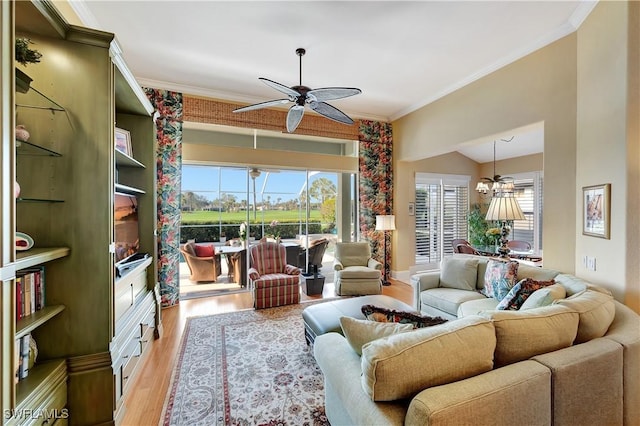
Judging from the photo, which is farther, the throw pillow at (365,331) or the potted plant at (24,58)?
the potted plant at (24,58)

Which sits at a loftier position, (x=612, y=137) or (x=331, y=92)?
(x=331, y=92)

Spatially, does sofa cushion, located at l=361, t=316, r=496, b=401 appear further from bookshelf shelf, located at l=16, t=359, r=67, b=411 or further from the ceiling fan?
the ceiling fan

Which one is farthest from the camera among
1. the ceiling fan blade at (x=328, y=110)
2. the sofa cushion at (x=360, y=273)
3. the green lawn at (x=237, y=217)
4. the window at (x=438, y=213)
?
the window at (x=438, y=213)

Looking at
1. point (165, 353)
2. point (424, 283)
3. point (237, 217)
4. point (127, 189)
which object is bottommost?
point (165, 353)

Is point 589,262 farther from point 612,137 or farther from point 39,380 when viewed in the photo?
point 39,380

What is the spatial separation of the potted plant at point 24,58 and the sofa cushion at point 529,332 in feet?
9.38

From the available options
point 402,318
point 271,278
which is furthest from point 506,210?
point 271,278

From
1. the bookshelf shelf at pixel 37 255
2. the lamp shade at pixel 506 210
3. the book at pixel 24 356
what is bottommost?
the book at pixel 24 356

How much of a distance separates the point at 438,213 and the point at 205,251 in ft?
17.1

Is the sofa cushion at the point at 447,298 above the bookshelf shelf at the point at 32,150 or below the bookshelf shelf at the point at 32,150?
below

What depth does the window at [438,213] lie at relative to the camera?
20.8ft

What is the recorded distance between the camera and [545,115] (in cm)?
306

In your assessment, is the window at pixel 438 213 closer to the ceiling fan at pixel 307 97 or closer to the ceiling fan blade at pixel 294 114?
the ceiling fan at pixel 307 97

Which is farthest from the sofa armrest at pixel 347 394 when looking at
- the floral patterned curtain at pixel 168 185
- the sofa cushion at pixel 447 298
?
the floral patterned curtain at pixel 168 185
